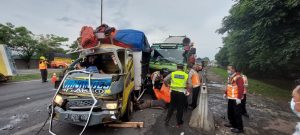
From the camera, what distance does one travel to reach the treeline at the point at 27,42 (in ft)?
113

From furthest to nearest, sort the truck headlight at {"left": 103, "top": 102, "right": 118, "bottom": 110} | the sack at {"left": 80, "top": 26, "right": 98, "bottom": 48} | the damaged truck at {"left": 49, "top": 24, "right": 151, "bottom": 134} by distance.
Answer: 1. the sack at {"left": 80, "top": 26, "right": 98, "bottom": 48}
2. the truck headlight at {"left": 103, "top": 102, "right": 118, "bottom": 110}
3. the damaged truck at {"left": 49, "top": 24, "right": 151, "bottom": 134}

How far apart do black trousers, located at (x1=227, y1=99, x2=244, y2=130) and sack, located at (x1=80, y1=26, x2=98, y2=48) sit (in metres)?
4.20

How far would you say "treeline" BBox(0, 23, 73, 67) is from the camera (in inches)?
1356

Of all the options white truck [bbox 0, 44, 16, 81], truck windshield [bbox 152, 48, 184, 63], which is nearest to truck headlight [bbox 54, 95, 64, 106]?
truck windshield [bbox 152, 48, 184, 63]

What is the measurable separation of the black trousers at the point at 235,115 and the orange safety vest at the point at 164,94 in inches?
86.4

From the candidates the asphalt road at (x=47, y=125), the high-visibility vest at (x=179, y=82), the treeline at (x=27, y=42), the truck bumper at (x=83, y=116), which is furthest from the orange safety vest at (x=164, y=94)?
the treeline at (x=27, y=42)

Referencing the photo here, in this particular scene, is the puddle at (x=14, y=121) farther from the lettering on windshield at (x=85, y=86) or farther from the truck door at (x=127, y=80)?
the truck door at (x=127, y=80)

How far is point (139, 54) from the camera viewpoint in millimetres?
7805

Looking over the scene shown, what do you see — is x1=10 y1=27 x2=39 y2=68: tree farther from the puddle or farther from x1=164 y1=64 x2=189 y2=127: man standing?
x1=164 y1=64 x2=189 y2=127: man standing

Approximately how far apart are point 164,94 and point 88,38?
346 centimetres

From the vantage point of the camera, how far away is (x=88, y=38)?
6.22m

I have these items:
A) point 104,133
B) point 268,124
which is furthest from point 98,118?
point 268,124

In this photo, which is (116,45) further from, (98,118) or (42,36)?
(42,36)

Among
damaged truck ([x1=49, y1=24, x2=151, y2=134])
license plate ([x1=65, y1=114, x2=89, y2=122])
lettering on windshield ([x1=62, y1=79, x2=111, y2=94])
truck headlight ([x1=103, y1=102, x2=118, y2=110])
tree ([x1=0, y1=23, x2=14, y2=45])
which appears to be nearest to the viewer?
license plate ([x1=65, y1=114, x2=89, y2=122])
